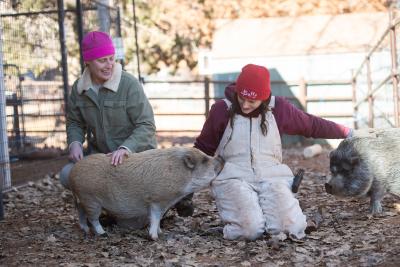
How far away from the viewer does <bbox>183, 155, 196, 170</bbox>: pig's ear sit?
14.3ft

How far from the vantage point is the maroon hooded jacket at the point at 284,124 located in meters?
4.52

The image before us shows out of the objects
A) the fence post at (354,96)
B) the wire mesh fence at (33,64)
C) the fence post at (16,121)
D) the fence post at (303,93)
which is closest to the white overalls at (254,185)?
the wire mesh fence at (33,64)

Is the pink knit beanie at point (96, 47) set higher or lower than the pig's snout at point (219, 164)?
higher

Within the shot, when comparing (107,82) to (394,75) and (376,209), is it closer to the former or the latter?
(376,209)

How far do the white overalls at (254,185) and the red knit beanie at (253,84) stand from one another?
0.27 meters

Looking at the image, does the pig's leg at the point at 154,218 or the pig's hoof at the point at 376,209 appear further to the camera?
the pig's hoof at the point at 376,209

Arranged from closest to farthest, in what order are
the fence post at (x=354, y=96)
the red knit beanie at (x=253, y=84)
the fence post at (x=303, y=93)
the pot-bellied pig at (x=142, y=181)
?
1. the red knit beanie at (x=253, y=84)
2. the pot-bellied pig at (x=142, y=181)
3. the fence post at (x=354, y=96)
4. the fence post at (x=303, y=93)

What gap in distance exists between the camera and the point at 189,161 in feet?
14.3

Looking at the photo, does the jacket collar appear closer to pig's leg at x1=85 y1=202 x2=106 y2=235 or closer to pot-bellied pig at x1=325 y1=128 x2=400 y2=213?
pig's leg at x1=85 y1=202 x2=106 y2=235

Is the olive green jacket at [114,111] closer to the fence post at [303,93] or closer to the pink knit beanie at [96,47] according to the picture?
the pink knit beanie at [96,47]

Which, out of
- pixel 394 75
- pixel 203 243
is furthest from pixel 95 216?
pixel 394 75

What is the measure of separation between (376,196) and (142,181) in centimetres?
187

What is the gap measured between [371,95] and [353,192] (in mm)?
5595

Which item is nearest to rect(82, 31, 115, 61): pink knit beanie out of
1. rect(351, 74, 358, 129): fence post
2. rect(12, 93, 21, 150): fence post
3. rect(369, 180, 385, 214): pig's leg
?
rect(369, 180, 385, 214): pig's leg
